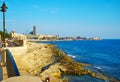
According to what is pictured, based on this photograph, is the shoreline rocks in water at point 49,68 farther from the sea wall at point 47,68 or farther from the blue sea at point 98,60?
the blue sea at point 98,60

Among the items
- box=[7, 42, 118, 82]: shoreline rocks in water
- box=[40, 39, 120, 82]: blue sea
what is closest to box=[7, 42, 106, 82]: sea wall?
box=[7, 42, 118, 82]: shoreline rocks in water

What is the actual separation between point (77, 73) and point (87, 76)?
119 cm

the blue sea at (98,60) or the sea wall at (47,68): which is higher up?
the sea wall at (47,68)

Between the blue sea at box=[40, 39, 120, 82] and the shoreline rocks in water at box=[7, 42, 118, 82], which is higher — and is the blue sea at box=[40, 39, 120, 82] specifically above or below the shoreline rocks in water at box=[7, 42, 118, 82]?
below

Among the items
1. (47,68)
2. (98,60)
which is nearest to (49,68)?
(47,68)

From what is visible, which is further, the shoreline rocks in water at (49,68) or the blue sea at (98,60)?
the blue sea at (98,60)

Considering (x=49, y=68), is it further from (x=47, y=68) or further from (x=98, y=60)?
(x=98, y=60)

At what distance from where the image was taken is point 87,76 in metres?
25.9

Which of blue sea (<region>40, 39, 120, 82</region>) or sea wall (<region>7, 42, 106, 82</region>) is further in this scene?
blue sea (<region>40, 39, 120, 82</region>)

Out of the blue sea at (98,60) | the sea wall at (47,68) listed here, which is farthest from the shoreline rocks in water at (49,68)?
the blue sea at (98,60)

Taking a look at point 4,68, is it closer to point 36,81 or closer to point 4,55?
point 4,55

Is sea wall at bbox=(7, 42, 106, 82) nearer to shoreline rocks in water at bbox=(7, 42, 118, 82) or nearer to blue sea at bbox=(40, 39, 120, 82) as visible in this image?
shoreline rocks in water at bbox=(7, 42, 118, 82)

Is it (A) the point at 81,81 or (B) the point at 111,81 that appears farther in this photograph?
(B) the point at 111,81

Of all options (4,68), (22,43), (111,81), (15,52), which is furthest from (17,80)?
(22,43)
